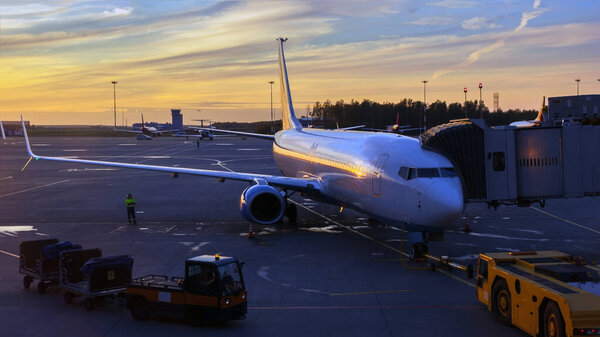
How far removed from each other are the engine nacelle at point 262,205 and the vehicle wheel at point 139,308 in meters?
11.2

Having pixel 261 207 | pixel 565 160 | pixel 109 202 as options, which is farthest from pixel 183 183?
pixel 565 160

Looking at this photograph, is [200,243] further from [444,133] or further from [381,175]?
[444,133]

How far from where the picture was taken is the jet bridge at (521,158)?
21.0 m

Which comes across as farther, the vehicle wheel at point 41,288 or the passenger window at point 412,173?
the passenger window at point 412,173

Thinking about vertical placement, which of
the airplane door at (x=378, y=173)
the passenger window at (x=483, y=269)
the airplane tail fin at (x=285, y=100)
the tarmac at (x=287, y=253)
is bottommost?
the tarmac at (x=287, y=253)

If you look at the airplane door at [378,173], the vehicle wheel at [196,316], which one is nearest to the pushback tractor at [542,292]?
the airplane door at [378,173]

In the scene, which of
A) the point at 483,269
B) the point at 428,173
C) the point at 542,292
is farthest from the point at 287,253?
the point at 542,292

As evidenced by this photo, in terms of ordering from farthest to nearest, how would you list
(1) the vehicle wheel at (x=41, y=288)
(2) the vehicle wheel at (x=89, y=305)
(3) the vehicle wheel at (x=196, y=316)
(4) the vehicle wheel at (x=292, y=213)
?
(4) the vehicle wheel at (x=292, y=213)
(1) the vehicle wheel at (x=41, y=288)
(2) the vehicle wheel at (x=89, y=305)
(3) the vehicle wheel at (x=196, y=316)

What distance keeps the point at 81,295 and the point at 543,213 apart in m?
26.0

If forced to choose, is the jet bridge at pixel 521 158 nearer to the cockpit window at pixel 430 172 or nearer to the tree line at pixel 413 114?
the cockpit window at pixel 430 172

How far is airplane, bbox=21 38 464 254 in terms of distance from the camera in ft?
65.2

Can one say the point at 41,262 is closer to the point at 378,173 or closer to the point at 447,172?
the point at 378,173

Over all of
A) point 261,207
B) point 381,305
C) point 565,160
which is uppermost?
point 565,160

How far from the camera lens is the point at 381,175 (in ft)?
71.4
